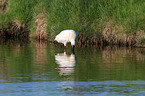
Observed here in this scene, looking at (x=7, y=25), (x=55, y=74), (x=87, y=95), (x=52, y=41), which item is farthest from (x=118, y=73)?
(x=7, y=25)

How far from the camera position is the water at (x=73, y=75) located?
8281 millimetres

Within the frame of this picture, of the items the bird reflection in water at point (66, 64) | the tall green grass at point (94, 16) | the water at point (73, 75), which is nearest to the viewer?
the water at point (73, 75)

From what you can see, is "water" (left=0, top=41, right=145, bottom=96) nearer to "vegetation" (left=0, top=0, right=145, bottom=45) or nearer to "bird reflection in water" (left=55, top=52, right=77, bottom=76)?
"bird reflection in water" (left=55, top=52, right=77, bottom=76)

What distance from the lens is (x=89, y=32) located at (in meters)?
20.5

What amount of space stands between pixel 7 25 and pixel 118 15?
9.67 meters

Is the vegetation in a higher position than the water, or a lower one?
higher

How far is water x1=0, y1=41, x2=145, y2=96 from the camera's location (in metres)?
8.28

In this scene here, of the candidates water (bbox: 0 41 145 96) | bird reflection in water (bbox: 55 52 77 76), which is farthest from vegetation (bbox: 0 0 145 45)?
bird reflection in water (bbox: 55 52 77 76)

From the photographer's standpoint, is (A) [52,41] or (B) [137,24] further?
(A) [52,41]

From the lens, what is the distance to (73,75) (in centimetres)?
1038

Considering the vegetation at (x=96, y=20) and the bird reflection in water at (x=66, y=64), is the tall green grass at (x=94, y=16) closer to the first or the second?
the vegetation at (x=96, y=20)

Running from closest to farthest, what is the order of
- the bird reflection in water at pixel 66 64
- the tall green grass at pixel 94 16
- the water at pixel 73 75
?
the water at pixel 73 75, the bird reflection in water at pixel 66 64, the tall green grass at pixel 94 16

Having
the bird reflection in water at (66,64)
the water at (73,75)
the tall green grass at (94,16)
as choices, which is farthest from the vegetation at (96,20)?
the bird reflection in water at (66,64)

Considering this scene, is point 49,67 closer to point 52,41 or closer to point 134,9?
point 134,9
